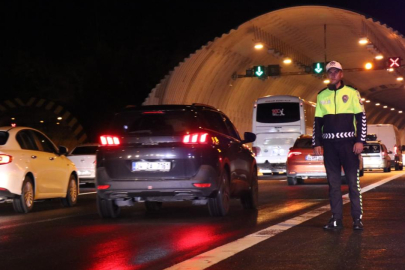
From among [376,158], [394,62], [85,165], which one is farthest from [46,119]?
[394,62]

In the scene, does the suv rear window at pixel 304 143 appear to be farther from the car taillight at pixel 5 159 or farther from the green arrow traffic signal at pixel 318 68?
the green arrow traffic signal at pixel 318 68

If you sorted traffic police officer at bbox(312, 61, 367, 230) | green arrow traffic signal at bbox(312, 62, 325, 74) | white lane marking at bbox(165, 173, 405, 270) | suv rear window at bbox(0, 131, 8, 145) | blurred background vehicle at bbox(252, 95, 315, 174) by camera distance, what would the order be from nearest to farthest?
white lane marking at bbox(165, 173, 405, 270)
traffic police officer at bbox(312, 61, 367, 230)
suv rear window at bbox(0, 131, 8, 145)
blurred background vehicle at bbox(252, 95, 315, 174)
green arrow traffic signal at bbox(312, 62, 325, 74)

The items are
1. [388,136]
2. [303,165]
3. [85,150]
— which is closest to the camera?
[303,165]

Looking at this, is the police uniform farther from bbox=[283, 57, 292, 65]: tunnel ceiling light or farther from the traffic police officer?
bbox=[283, 57, 292, 65]: tunnel ceiling light

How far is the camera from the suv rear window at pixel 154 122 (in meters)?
13.6

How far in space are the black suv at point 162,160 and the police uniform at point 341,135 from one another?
107 inches

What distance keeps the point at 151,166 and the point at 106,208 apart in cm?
109

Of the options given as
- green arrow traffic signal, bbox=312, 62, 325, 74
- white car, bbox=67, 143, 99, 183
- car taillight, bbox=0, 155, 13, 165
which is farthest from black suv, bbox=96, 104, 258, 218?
green arrow traffic signal, bbox=312, 62, 325, 74

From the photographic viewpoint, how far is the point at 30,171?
1631 centimetres

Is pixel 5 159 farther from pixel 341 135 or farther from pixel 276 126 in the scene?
pixel 276 126

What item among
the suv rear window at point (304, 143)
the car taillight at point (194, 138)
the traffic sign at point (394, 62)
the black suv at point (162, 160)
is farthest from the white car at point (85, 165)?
the traffic sign at point (394, 62)

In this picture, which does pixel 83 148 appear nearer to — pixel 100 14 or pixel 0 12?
pixel 0 12

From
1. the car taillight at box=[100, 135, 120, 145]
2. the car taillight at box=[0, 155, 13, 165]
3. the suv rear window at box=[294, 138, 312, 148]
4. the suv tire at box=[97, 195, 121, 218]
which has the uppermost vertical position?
the suv rear window at box=[294, 138, 312, 148]

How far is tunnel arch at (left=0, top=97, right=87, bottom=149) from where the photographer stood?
43.5 metres
